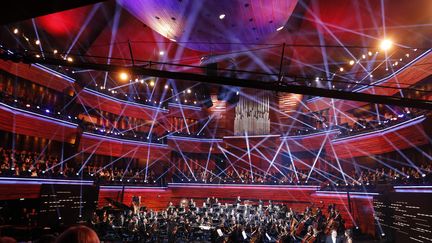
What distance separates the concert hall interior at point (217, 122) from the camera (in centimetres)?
1134

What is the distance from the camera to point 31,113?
1727cm

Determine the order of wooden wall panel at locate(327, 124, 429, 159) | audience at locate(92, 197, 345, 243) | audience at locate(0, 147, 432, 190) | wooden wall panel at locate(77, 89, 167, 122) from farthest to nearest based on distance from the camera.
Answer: wooden wall panel at locate(77, 89, 167, 122), wooden wall panel at locate(327, 124, 429, 159), audience at locate(0, 147, 432, 190), audience at locate(92, 197, 345, 243)

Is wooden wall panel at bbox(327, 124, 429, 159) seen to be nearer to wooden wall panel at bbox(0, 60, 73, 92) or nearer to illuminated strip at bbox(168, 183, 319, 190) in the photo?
illuminated strip at bbox(168, 183, 319, 190)

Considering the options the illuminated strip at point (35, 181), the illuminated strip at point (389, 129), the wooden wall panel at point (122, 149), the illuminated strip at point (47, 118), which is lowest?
the illuminated strip at point (35, 181)

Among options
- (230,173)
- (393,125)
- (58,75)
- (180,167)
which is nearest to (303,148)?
(230,173)

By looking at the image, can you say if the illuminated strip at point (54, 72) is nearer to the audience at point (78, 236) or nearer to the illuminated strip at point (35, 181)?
the illuminated strip at point (35, 181)

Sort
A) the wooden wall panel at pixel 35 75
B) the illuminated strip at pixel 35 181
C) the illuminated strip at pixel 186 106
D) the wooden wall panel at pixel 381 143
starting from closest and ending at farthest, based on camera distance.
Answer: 1. the illuminated strip at pixel 35 181
2. the wooden wall panel at pixel 381 143
3. the wooden wall panel at pixel 35 75
4. the illuminated strip at pixel 186 106

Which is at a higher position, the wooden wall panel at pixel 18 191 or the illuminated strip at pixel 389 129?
the illuminated strip at pixel 389 129

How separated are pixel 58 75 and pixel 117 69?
15.4 meters

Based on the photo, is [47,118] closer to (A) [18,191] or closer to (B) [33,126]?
(B) [33,126]

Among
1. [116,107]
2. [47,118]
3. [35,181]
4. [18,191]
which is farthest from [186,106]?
[18,191]

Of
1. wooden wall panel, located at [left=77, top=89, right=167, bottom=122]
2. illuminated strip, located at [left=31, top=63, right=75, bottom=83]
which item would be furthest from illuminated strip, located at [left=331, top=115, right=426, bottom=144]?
illuminated strip, located at [left=31, top=63, right=75, bottom=83]

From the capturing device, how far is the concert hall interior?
11.3m

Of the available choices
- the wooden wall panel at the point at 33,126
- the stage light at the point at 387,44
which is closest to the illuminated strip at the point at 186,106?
the wooden wall panel at the point at 33,126
